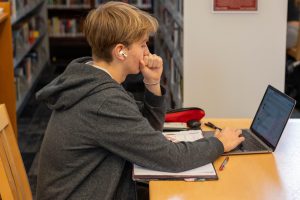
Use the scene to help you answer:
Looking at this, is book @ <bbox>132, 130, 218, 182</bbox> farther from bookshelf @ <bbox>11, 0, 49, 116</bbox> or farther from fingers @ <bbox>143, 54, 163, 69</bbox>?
bookshelf @ <bbox>11, 0, 49, 116</bbox>

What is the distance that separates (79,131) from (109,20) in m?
0.35

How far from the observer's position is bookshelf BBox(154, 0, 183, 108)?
4129 millimetres

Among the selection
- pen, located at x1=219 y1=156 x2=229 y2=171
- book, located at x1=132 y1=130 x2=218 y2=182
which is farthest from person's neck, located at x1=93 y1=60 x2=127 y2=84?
pen, located at x1=219 y1=156 x2=229 y2=171

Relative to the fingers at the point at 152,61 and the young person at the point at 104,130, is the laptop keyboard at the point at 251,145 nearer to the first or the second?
the young person at the point at 104,130

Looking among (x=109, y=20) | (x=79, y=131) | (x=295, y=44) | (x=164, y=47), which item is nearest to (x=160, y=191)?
(x=79, y=131)

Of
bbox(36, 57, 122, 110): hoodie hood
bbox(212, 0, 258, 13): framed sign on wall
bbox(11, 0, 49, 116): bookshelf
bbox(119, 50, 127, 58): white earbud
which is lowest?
bbox(11, 0, 49, 116): bookshelf

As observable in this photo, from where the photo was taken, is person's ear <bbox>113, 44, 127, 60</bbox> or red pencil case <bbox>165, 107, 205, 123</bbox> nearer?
person's ear <bbox>113, 44, 127, 60</bbox>

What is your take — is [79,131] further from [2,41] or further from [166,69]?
[166,69]

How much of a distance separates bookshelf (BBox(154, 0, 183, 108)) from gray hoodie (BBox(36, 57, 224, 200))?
2.19 metres

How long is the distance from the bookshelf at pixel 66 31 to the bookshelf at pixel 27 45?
110 millimetres

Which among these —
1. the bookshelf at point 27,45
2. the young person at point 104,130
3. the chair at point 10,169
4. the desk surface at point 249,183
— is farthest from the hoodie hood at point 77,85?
the bookshelf at point 27,45

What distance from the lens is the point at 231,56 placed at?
334 cm

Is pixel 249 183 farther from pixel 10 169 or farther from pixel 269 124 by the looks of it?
pixel 10 169

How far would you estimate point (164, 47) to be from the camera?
5.80 meters
